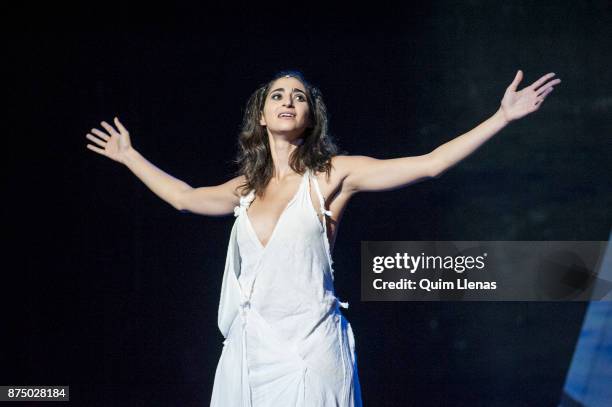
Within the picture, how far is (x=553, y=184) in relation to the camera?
128 inches

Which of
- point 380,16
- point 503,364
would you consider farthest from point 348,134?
point 503,364

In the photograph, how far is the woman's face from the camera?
2229mm

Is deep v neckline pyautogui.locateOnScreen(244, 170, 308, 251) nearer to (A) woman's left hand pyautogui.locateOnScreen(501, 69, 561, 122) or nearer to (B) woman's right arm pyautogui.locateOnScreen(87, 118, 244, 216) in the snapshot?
(B) woman's right arm pyautogui.locateOnScreen(87, 118, 244, 216)

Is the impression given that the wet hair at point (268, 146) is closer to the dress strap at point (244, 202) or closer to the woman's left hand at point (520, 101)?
the dress strap at point (244, 202)

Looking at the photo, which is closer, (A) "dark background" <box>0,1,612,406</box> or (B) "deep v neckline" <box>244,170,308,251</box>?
(B) "deep v neckline" <box>244,170,308,251</box>

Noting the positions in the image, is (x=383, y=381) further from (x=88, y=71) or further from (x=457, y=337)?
(x=88, y=71)

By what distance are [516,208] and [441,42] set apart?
80 cm

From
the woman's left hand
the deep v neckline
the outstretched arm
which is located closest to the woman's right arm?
the deep v neckline

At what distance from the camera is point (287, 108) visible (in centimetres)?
224

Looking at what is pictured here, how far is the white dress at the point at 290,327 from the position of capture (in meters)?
1.97

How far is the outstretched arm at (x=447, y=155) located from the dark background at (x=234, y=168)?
119 centimetres

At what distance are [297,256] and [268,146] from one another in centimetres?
48

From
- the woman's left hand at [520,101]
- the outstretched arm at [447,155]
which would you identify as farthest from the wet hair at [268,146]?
the woman's left hand at [520,101]

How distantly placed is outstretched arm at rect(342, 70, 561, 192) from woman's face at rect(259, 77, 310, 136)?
232mm
